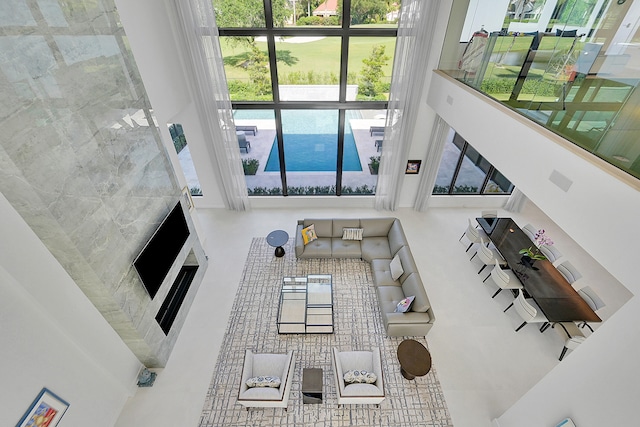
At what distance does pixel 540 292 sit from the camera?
5492 mm

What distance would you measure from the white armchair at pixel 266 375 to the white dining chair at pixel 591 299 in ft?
17.9

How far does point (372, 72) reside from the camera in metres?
6.93

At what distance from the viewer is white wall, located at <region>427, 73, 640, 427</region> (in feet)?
8.72

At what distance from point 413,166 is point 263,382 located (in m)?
6.42

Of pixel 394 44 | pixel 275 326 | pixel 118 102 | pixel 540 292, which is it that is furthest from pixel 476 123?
pixel 118 102

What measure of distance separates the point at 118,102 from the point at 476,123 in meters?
5.65

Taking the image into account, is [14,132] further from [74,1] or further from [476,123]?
[476,123]

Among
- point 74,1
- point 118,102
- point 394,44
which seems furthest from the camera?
point 394,44

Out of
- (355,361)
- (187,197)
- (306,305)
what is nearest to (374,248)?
(306,305)

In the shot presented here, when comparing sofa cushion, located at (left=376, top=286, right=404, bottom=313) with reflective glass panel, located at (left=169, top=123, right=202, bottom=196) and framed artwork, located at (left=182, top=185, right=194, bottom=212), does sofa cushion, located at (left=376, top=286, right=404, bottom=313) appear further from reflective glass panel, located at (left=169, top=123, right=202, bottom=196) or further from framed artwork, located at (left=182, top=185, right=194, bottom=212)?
reflective glass panel, located at (left=169, top=123, right=202, bottom=196)

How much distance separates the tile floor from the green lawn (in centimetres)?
393

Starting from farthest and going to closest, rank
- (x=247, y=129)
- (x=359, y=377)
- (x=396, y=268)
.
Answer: (x=247, y=129)
(x=396, y=268)
(x=359, y=377)

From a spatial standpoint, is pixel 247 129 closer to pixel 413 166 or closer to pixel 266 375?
pixel 413 166

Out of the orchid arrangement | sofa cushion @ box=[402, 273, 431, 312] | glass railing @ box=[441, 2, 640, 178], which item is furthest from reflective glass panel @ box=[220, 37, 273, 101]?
the orchid arrangement
